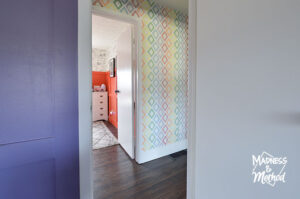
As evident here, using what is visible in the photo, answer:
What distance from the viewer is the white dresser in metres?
4.54

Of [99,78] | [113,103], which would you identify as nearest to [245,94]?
[113,103]

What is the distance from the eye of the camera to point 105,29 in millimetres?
3074

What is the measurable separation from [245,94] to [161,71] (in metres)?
1.66

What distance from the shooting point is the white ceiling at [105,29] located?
8.77 ft

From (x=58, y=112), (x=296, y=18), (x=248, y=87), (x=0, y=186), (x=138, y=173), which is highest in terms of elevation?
(x=296, y=18)

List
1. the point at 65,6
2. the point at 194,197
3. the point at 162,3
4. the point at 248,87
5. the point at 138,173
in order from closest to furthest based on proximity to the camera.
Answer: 1. the point at 248,87
2. the point at 65,6
3. the point at 194,197
4. the point at 138,173
5. the point at 162,3

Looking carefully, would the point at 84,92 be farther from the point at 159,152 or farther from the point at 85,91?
the point at 159,152

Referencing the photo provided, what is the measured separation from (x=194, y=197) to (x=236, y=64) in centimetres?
87

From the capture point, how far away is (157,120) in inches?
89.5

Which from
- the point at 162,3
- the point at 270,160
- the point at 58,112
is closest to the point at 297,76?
the point at 270,160

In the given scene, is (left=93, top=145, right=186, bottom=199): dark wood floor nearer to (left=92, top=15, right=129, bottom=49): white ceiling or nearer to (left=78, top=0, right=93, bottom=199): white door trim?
(left=78, top=0, right=93, bottom=199): white door trim

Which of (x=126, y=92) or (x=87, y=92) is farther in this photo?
(x=126, y=92)

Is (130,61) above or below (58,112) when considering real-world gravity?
above

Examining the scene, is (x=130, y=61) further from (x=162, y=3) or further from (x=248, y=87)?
(x=248, y=87)
